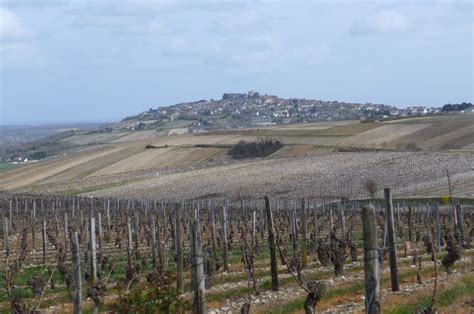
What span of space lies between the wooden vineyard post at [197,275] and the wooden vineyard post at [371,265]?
2.46m

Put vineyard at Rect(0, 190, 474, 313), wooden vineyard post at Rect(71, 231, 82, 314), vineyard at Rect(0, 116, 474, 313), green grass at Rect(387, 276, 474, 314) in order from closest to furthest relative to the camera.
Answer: vineyard at Rect(0, 190, 474, 313) → wooden vineyard post at Rect(71, 231, 82, 314) → green grass at Rect(387, 276, 474, 314) → vineyard at Rect(0, 116, 474, 313)

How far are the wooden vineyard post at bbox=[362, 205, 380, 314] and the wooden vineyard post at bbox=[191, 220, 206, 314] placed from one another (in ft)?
8.07

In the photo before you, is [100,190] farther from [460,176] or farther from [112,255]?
[112,255]

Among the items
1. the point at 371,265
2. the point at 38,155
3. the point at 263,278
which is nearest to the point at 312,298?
the point at 371,265

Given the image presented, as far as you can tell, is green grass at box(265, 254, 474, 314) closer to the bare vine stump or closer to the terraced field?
the bare vine stump

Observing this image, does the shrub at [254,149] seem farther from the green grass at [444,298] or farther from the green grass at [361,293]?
the green grass at [444,298]

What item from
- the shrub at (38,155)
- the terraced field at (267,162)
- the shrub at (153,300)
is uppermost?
the shrub at (153,300)

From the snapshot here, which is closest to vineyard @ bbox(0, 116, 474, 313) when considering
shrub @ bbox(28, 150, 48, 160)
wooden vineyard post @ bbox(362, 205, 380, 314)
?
wooden vineyard post @ bbox(362, 205, 380, 314)

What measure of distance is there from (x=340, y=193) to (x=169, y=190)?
43.7 ft

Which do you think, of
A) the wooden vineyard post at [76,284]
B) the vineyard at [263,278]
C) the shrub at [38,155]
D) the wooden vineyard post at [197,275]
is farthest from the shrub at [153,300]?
the shrub at [38,155]

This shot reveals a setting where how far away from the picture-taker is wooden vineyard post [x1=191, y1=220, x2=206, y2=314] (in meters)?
11.1

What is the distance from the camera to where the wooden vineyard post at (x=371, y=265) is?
9305 millimetres

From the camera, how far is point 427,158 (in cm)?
6372

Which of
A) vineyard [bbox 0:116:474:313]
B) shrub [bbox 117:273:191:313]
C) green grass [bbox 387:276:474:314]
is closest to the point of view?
shrub [bbox 117:273:191:313]
